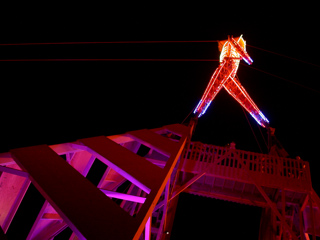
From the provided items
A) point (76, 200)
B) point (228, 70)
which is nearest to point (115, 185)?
point (76, 200)

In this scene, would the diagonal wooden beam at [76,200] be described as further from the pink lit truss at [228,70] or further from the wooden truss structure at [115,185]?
the pink lit truss at [228,70]

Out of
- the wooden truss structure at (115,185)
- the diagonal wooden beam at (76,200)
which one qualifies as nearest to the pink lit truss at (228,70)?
the wooden truss structure at (115,185)

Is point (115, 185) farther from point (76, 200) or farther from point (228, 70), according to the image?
point (228, 70)

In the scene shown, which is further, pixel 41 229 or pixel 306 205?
pixel 306 205

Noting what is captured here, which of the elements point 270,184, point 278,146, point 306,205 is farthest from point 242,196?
point 278,146

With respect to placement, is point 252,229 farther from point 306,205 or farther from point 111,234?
point 111,234

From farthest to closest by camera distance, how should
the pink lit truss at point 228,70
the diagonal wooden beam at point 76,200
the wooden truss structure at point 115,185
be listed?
the pink lit truss at point 228,70
the wooden truss structure at point 115,185
the diagonal wooden beam at point 76,200

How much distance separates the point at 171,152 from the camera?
4.70 metres

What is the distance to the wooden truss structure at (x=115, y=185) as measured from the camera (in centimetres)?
230

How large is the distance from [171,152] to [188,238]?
8029 mm

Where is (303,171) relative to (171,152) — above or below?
above

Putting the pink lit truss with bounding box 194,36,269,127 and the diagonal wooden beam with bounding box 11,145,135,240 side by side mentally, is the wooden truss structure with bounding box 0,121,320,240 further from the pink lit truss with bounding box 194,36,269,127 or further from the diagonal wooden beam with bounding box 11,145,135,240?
Result: the pink lit truss with bounding box 194,36,269,127

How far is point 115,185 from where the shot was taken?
6230mm

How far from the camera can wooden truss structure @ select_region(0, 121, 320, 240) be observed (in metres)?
2.30
